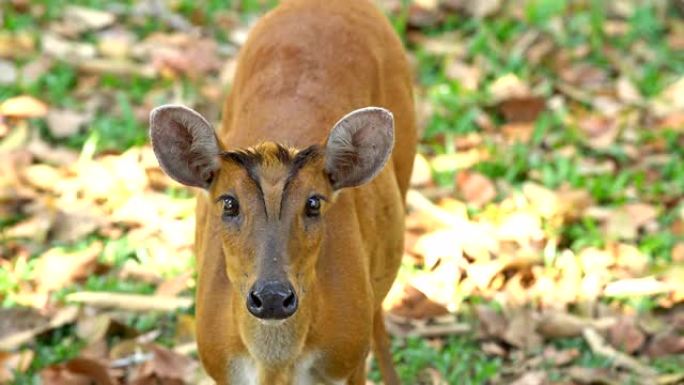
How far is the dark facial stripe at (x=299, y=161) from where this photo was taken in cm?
491

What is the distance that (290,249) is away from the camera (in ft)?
15.9

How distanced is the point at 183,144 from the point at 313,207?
0.52 meters

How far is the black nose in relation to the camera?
471 cm

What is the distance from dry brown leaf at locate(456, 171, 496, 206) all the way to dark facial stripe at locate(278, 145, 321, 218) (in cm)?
280

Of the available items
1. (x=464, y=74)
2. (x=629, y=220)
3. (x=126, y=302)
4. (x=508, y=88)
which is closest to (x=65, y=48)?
(x=464, y=74)

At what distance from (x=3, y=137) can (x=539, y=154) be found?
3075 mm

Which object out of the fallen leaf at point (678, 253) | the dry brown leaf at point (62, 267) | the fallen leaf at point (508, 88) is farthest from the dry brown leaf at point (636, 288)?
the dry brown leaf at point (62, 267)

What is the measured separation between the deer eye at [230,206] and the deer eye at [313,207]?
24 cm

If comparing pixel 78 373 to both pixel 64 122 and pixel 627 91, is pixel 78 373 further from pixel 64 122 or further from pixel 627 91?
pixel 627 91

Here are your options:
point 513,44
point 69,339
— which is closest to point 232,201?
point 69,339

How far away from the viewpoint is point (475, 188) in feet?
25.8

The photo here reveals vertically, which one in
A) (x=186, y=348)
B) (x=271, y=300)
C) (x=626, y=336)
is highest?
(x=271, y=300)

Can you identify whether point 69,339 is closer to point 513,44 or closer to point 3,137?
point 3,137

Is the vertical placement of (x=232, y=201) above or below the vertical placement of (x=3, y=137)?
above
